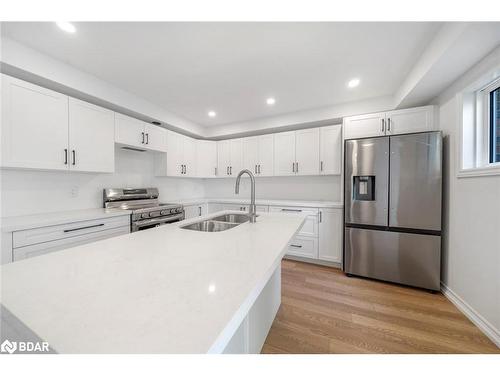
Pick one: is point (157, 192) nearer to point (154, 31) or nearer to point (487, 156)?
point (154, 31)

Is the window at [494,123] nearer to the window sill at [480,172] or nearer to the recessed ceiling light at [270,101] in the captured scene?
the window sill at [480,172]

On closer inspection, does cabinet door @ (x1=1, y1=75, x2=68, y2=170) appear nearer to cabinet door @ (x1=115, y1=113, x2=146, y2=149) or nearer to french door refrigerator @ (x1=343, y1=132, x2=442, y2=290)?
cabinet door @ (x1=115, y1=113, x2=146, y2=149)

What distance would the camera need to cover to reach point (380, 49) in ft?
5.81

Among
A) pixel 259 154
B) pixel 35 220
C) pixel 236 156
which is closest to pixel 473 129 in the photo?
pixel 259 154

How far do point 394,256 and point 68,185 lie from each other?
4.10 metres

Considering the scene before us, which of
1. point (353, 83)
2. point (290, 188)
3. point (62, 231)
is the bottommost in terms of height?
point (62, 231)

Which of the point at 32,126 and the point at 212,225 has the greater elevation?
the point at 32,126

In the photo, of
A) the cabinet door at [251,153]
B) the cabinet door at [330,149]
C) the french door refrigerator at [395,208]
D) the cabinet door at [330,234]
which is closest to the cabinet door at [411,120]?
the french door refrigerator at [395,208]

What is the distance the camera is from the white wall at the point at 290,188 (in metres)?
3.46

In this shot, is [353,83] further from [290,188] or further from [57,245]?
[57,245]

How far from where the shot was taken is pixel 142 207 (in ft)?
9.45

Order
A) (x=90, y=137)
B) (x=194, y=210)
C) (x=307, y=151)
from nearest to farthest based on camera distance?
(x=90, y=137) → (x=307, y=151) → (x=194, y=210)
